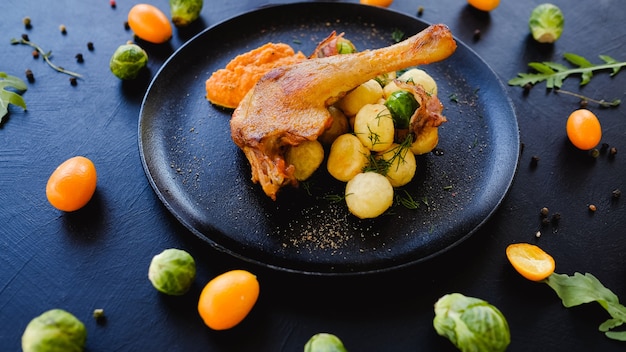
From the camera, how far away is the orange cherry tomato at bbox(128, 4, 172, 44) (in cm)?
423

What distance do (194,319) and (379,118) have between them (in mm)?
1462

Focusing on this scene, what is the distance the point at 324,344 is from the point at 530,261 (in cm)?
130

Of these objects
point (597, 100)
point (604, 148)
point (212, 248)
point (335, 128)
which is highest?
point (335, 128)

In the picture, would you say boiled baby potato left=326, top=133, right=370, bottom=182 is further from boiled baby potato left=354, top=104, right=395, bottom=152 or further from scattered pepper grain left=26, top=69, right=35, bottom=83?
scattered pepper grain left=26, top=69, right=35, bottom=83

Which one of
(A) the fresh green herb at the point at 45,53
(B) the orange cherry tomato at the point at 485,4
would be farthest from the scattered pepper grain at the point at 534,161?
(A) the fresh green herb at the point at 45,53

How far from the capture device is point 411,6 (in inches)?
190

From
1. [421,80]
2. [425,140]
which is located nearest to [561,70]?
[421,80]

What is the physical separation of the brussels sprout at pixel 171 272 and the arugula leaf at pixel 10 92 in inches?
67.3

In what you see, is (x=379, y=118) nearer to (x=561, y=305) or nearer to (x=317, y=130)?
(x=317, y=130)

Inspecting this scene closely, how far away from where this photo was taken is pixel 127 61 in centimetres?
397

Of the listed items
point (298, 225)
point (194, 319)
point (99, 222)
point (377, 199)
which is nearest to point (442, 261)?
point (377, 199)

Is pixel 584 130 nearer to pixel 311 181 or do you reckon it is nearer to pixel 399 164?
pixel 399 164

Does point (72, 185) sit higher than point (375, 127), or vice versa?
point (375, 127)

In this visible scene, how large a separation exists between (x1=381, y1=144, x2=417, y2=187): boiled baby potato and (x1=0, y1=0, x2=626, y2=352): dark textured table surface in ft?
1.59
